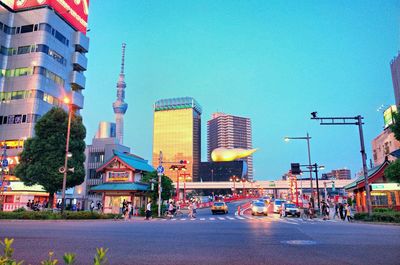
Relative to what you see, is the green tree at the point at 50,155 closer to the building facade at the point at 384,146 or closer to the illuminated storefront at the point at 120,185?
the illuminated storefront at the point at 120,185

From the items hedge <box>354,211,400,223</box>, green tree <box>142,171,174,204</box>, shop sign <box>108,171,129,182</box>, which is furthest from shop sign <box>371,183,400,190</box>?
shop sign <box>108,171,129,182</box>

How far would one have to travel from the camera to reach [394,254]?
898cm

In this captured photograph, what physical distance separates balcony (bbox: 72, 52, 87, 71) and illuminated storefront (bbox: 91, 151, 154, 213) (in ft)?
116

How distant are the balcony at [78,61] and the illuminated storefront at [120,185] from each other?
3538 cm

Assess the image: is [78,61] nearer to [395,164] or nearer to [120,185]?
[120,185]

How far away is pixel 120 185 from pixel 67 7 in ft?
159

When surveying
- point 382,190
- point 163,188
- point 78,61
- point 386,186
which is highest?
point 78,61

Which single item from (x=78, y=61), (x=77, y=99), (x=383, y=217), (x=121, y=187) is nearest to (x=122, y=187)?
(x=121, y=187)

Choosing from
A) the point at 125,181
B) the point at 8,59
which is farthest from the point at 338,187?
the point at 8,59

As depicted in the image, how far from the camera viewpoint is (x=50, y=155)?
36.0m

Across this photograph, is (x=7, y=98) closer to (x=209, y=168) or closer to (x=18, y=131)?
(x=18, y=131)

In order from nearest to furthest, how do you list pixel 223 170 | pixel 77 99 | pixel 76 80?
pixel 76 80, pixel 77 99, pixel 223 170

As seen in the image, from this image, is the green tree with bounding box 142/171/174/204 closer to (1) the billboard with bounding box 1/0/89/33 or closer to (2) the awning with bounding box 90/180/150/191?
(2) the awning with bounding box 90/180/150/191

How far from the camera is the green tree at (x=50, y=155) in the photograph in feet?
117
